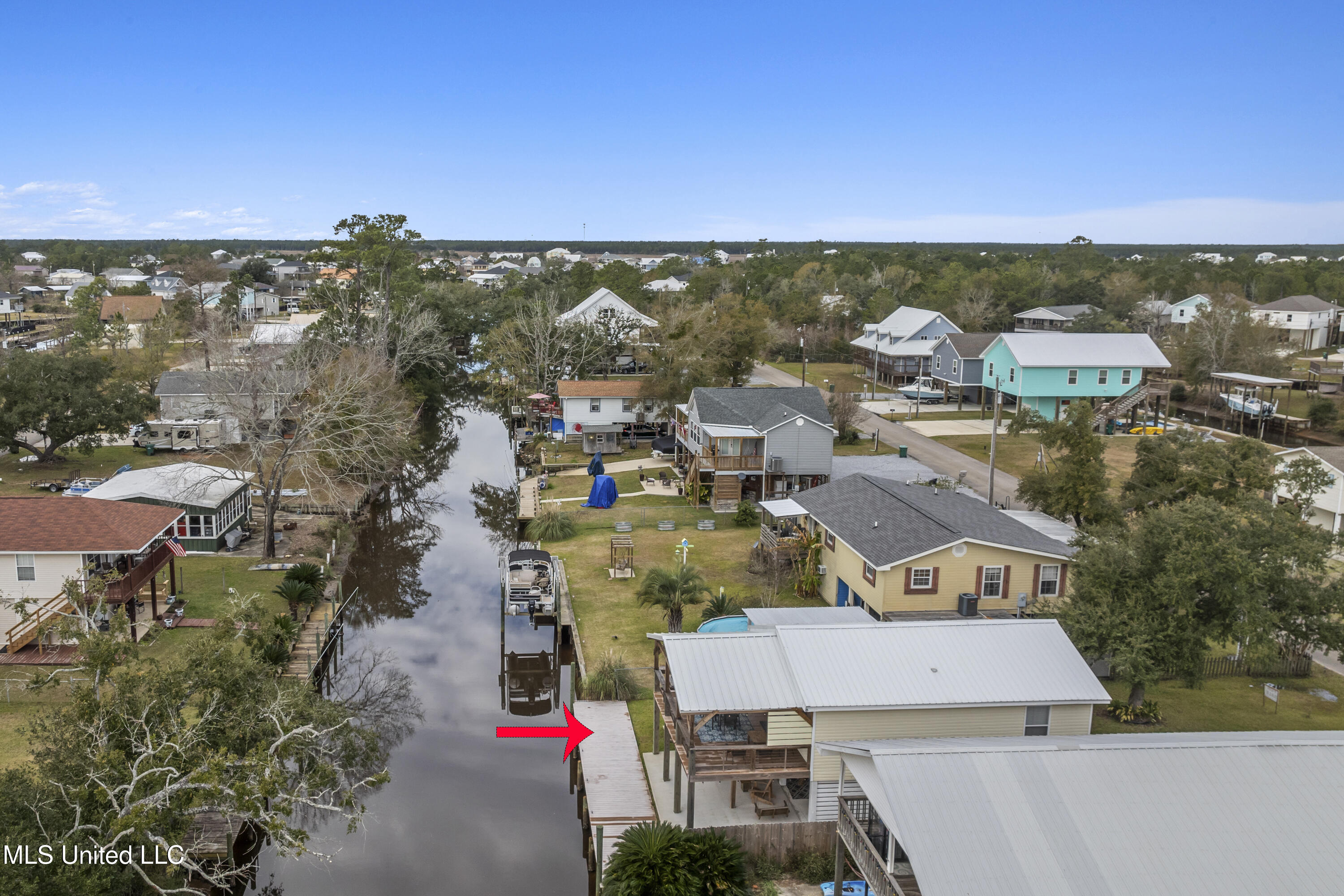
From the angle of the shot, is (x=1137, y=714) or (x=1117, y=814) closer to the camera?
(x=1117, y=814)

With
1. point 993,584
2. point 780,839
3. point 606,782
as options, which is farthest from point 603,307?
point 780,839

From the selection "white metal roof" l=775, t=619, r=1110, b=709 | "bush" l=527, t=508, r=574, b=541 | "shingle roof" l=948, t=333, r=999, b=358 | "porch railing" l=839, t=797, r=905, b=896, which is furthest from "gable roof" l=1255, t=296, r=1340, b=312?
"porch railing" l=839, t=797, r=905, b=896

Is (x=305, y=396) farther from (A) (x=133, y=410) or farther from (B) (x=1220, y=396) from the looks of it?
(B) (x=1220, y=396)

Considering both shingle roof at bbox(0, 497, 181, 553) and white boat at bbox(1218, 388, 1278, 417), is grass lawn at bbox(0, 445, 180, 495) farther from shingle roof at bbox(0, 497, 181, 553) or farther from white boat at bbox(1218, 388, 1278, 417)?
white boat at bbox(1218, 388, 1278, 417)

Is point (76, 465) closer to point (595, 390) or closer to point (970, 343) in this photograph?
point (595, 390)

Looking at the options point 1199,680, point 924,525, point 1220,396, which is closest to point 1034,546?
point 924,525

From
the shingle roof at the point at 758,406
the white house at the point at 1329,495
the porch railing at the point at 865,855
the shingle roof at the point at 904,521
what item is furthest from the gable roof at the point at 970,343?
the porch railing at the point at 865,855

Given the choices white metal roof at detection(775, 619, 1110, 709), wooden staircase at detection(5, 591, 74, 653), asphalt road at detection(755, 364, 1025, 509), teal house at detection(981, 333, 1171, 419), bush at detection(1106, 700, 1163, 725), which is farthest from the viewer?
teal house at detection(981, 333, 1171, 419)
